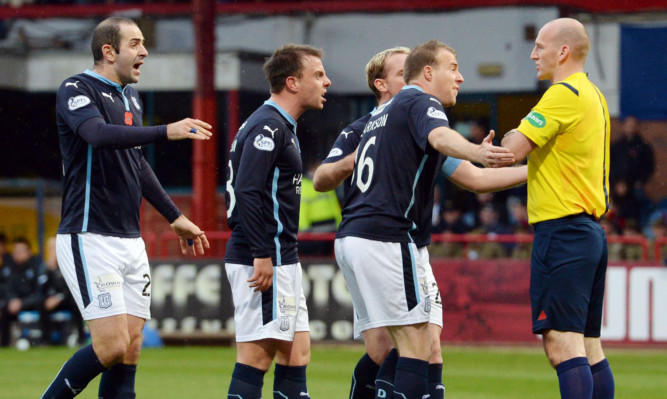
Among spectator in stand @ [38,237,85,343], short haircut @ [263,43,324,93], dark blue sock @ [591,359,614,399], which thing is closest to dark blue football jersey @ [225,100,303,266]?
short haircut @ [263,43,324,93]

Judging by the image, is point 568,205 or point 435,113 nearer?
point 435,113

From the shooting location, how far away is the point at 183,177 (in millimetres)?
16781

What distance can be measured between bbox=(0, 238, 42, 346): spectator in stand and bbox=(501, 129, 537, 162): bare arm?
8.81m

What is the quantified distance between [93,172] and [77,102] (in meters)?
0.37

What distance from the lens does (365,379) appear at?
20.6ft

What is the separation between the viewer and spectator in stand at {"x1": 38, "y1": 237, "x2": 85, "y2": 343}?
1305cm

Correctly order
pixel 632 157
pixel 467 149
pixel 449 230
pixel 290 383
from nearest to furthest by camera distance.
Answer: pixel 467 149 → pixel 290 383 → pixel 449 230 → pixel 632 157

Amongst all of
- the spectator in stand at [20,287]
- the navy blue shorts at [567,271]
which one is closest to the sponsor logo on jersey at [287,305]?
the navy blue shorts at [567,271]

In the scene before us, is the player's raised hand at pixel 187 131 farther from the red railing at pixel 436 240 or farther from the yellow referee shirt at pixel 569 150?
the red railing at pixel 436 240

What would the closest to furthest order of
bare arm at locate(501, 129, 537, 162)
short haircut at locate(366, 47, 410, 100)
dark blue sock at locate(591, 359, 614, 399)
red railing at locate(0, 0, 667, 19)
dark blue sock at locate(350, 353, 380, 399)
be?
bare arm at locate(501, 129, 537, 162) < dark blue sock at locate(591, 359, 614, 399) < dark blue sock at locate(350, 353, 380, 399) < short haircut at locate(366, 47, 410, 100) < red railing at locate(0, 0, 667, 19)

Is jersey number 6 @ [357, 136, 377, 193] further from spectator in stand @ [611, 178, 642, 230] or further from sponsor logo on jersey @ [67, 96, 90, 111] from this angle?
spectator in stand @ [611, 178, 642, 230]

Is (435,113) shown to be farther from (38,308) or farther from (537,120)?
(38,308)

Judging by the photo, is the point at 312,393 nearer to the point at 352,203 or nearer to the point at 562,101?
the point at 352,203

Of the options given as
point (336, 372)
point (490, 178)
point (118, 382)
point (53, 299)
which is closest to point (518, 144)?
point (490, 178)
